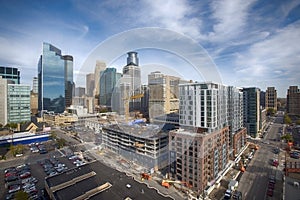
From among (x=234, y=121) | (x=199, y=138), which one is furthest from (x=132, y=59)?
(x=234, y=121)

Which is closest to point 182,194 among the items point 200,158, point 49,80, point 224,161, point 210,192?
point 210,192

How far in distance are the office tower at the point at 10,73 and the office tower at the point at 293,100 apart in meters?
32.2

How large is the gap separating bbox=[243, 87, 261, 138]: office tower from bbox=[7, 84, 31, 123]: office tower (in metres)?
19.4

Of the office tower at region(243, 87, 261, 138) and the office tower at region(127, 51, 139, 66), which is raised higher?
the office tower at region(127, 51, 139, 66)

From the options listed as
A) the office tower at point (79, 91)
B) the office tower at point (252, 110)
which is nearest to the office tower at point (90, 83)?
the office tower at point (79, 91)

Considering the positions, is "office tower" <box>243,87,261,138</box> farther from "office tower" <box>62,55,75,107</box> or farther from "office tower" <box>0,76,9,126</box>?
"office tower" <box>0,76,9,126</box>

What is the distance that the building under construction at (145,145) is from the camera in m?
6.55

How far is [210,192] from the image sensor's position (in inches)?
206

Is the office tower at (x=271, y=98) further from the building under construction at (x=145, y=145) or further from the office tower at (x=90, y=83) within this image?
the office tower at (x=90, y=83)

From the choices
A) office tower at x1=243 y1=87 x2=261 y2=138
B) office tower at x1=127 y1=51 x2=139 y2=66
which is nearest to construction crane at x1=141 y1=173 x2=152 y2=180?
office tower at x1=127 y1=51 x2=139 y2=66

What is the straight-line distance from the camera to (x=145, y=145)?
266 inches

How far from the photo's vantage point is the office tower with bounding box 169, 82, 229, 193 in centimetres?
506

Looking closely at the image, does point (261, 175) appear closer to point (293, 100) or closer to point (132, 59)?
point (132, 59)

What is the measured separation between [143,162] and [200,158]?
2.87m
